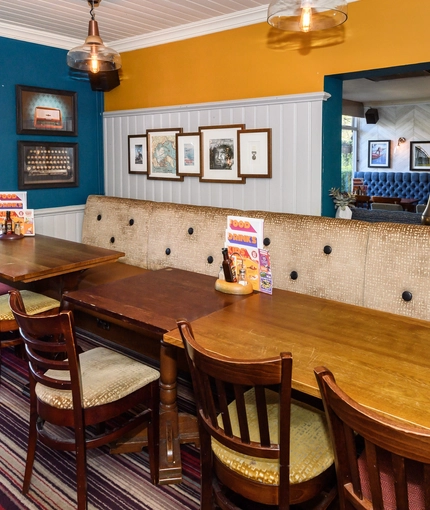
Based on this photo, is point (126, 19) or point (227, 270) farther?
point (126, 19)

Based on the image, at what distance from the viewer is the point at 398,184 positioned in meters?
10.6

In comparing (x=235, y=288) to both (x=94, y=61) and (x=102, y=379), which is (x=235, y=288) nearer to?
(x=102, y=379)

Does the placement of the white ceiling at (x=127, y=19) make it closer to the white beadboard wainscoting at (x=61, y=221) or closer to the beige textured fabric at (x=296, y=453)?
the white beadboard wainscoting at (x=61, y=221)

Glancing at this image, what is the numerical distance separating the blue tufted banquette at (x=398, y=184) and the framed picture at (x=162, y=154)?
732cm

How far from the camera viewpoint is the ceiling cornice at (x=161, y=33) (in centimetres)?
383

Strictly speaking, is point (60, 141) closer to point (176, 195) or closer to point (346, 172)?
point (176, 195)

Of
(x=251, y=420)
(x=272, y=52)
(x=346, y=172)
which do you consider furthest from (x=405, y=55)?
(x=346, y=172)

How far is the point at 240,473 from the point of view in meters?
1.60

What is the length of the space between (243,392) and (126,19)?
11.7 feet

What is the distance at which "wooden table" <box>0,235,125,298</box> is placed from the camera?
2.83 meters

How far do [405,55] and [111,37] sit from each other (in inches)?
110

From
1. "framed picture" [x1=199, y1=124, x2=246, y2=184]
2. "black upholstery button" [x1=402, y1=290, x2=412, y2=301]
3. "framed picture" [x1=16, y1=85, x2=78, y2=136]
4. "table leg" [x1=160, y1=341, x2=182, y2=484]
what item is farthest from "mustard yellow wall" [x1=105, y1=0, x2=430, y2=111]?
"table leg" [x1=160, y1=341, x2=182, y2=484]

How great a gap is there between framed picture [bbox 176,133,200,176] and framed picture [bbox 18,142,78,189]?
120 cm

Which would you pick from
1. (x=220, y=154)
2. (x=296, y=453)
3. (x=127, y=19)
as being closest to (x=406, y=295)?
(x=296, y=453)
